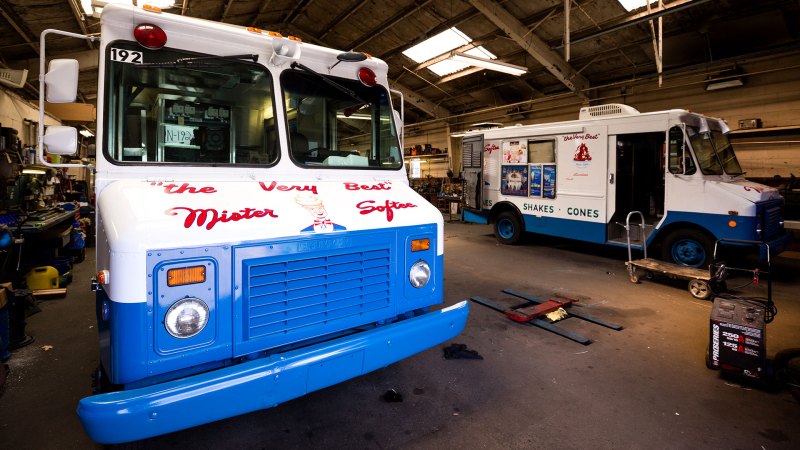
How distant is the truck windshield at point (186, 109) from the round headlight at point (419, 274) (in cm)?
130

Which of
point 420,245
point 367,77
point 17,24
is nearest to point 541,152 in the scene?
point 367,77

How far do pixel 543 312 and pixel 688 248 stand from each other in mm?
4010

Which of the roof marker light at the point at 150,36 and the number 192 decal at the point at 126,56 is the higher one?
the roof marker light at the point at 150,36

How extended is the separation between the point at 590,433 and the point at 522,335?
5.62 feet

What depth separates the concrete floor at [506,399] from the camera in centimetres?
260

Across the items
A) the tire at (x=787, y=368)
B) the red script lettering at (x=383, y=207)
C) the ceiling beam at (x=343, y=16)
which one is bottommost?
the tire at (x=787, y=368)

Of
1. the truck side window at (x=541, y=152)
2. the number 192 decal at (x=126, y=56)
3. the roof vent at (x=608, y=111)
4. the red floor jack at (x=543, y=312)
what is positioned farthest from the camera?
the truck side window at (x=541, y=152)

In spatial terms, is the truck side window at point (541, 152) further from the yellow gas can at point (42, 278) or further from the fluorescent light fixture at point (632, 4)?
the yellow gas can at point (42, 278)

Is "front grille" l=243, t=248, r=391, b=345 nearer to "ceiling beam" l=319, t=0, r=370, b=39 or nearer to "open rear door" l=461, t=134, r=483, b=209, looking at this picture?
"open rear door" l=461, t=134, r=483, b=209

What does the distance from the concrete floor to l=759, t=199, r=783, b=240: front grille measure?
5.83 feet

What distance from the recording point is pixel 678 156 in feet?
22.9

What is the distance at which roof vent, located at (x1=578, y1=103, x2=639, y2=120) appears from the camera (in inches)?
305

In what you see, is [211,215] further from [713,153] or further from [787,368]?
[713,153]

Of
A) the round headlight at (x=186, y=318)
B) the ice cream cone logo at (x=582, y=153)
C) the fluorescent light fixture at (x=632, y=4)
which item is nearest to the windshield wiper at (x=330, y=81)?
the round headlight at (x=186, y=318)
